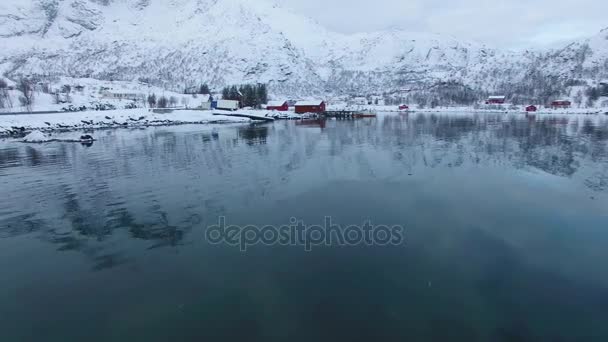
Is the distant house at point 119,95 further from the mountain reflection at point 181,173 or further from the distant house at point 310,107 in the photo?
the mountain reflection at point 181,173

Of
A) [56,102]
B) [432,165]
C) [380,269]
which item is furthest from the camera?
[56,102]

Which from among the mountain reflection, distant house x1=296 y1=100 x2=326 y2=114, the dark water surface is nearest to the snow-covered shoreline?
the mountain reflection

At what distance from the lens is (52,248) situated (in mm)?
14484

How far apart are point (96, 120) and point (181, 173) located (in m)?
69.0

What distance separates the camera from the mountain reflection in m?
16.8

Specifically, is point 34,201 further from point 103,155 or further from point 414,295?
point 414,295

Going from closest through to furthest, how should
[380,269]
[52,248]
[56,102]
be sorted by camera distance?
[380,269] → [52,248] → [56,102]

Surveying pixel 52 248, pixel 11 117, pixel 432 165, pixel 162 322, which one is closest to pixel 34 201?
pixel 52 248

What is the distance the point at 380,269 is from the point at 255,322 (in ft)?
16.3

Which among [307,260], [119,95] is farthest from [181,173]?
[119,95]

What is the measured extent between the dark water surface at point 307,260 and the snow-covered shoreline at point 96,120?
5292 cm

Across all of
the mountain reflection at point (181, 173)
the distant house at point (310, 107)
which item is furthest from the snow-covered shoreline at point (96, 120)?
the distant house at point (310, 107)

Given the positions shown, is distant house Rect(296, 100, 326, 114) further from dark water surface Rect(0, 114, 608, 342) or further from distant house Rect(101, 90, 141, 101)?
dark water surface Rect(0, 114, 608, 342)

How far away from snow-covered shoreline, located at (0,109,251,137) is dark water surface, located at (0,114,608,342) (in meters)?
52.9
